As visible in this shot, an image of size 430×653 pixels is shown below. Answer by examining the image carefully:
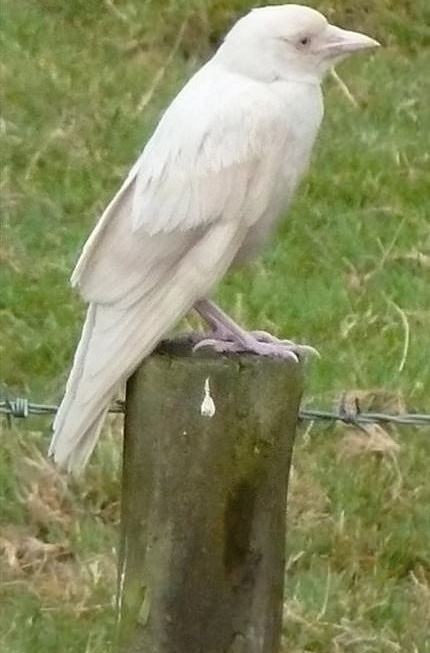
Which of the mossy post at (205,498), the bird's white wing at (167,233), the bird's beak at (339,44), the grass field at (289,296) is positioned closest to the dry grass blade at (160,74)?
the grass field at (289,296)

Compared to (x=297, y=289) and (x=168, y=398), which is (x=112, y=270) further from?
(x=297, y=289)

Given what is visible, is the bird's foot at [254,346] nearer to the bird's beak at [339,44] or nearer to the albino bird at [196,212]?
the albino bird at [196,212]

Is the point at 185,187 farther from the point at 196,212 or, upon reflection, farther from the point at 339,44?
the point at 339,44

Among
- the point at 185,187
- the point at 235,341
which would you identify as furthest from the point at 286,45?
the point at 235,341

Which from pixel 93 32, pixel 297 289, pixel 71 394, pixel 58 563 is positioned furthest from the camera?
pixel 93 32

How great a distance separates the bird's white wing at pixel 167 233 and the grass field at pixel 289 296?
1101 mm

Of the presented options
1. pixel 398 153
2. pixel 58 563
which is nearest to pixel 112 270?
pixel 58 563

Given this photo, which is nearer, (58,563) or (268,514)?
(268,514)

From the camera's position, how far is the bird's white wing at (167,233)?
2.94 meters

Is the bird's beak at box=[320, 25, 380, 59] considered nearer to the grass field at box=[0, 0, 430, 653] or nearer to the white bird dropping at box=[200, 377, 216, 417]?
the white bird dropping at box=[200, 377, 216, 417]

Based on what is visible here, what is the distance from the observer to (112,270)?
2.97m

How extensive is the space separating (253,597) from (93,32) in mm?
4886

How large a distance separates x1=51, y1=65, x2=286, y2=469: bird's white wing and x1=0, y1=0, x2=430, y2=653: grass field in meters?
1.10

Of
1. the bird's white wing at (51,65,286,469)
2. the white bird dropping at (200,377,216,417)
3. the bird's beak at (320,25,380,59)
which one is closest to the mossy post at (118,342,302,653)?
the white bird dropping at (200,377,216,417)
